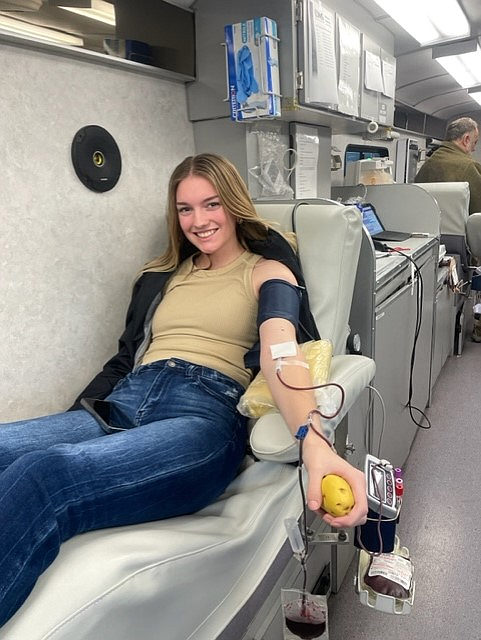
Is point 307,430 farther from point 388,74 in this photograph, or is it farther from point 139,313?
point 388,74

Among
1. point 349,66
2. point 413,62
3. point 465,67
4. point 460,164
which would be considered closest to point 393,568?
point 349,66

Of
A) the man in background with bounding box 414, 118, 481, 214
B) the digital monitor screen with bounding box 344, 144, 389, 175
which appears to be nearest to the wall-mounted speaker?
the digital monitor screen with bounding box 344, 144, 389, 175

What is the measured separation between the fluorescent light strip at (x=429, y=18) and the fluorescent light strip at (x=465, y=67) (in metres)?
0.51

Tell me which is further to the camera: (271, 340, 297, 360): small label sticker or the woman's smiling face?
the woman's smiling face

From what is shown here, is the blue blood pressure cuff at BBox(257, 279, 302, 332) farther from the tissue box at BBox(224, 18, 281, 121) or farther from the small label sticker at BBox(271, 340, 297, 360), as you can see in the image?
the tissue box at BBox(224, 18, 281, 121)

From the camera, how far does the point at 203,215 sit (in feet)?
4.45

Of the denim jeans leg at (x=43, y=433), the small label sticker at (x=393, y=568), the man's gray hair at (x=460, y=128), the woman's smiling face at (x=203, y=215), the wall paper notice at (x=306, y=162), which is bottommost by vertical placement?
the small label sticker at (x=393, y=568)

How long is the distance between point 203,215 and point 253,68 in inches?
24.5

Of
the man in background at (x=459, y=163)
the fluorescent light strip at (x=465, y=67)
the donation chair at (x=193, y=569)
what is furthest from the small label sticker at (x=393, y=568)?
the fluorescent light strip at (x=465, y=67)

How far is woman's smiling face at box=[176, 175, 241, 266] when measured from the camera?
1355mm

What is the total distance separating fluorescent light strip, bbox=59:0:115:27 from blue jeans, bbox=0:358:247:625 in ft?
3.48

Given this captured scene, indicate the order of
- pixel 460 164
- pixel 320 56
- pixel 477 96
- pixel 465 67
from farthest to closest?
pixel 477 96
pixel 465 67
pixel 460 164
pixel 320 56

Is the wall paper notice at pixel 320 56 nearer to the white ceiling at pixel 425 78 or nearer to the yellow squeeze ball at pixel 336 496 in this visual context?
the white ceiling at pixel 425 78

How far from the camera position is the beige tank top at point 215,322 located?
132 cm
